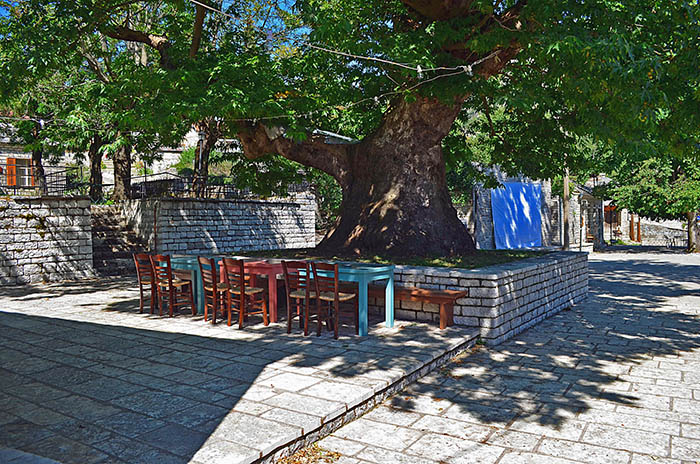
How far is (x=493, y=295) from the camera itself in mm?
6523

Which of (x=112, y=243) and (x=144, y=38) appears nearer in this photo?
(x=144, y=38)

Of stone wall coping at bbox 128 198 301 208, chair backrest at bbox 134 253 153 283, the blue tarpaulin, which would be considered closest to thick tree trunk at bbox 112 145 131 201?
stone wall coping at bbox 128 198 301 208

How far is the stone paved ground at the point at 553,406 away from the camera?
3459 millimetres

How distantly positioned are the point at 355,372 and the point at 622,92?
445 cm

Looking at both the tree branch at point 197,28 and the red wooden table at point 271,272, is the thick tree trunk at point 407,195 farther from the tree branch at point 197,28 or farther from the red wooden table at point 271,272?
the tree branch at point 197,28

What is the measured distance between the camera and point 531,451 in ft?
11.3

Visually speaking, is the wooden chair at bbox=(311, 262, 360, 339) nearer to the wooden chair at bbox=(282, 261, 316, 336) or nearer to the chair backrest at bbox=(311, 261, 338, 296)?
the chair backrest at bbox=(311, 261, 338, 296)

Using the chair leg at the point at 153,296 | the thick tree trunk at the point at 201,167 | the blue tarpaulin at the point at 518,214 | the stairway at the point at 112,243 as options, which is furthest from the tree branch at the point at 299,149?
the blue tarpaulin at the point at 518,214

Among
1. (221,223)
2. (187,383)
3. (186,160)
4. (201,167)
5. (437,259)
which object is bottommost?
(187,383)

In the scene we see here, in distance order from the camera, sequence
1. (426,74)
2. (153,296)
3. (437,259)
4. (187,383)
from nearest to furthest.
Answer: (187,383), (153,296), (426,74), (437,259)

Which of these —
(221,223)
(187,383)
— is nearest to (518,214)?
(221,223)

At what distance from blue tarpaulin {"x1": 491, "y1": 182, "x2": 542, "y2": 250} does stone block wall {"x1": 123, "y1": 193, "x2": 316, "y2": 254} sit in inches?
311

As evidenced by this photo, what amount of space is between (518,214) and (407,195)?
14410 millimetres

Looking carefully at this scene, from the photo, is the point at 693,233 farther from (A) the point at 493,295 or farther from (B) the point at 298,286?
(B) the point at 298,286
